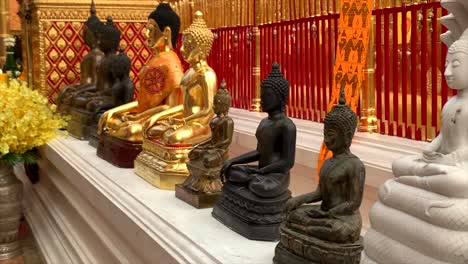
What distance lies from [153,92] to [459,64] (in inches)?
70.0

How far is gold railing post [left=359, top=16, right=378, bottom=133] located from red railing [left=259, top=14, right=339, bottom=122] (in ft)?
0.81

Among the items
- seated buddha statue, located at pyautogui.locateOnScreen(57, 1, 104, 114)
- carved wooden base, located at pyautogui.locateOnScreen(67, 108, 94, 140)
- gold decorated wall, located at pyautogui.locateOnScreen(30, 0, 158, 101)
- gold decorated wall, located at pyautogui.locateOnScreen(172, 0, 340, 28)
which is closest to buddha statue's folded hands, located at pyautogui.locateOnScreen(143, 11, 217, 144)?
gold decorated wall, located at pyautogui.locateOnScreen(172, 0, 340, 28)

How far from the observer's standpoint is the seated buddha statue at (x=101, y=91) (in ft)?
10.7

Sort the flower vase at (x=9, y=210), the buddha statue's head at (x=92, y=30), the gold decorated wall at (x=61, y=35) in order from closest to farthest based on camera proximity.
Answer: the flower vase at (x=9, y=210) → the buddha statue's head at (x=92, y=30) → the gold decorated wall at (x=61, y=35)

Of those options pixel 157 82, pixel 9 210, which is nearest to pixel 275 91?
pixel 157 82

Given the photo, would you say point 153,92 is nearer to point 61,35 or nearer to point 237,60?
point 237,60

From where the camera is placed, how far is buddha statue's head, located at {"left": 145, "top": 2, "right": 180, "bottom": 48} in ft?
8.99

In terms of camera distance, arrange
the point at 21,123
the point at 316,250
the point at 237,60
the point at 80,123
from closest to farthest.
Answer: the point at 316,250
the point at 21,123
the point at 80,123
the point at 237,60

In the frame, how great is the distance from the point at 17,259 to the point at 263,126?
7.59 ft

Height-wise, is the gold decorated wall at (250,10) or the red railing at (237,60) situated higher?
the gold decorated wall at (250,10)

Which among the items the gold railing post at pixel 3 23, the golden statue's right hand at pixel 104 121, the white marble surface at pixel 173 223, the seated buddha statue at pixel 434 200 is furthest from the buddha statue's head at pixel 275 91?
the gold railing post at pixel 3 23

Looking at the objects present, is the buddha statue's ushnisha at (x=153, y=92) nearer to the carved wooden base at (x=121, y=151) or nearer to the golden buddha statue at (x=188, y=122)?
the carved wooden base at (x=121, y=151)

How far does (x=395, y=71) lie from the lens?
8.78 ft

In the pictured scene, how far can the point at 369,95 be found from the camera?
2.79 metres
